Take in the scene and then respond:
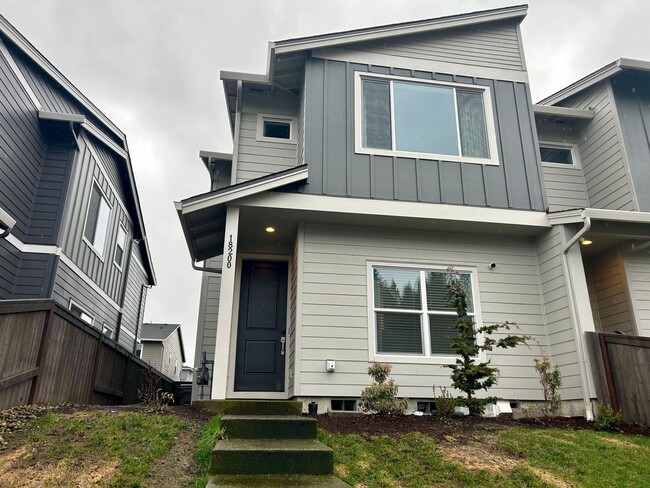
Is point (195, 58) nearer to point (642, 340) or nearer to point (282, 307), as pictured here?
point (282, 307)

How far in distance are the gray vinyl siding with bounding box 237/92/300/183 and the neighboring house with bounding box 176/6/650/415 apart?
1.6 inches

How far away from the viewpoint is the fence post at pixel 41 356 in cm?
532

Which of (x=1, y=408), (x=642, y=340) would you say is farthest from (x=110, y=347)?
(x=642, y=340)

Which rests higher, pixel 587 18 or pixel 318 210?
pixel 587 18

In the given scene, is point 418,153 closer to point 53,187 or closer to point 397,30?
point 397,30

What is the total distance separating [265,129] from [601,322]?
701cm

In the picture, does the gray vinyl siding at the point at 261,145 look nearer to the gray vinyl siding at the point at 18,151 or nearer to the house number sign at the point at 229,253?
the house number sign at the point at 229,253

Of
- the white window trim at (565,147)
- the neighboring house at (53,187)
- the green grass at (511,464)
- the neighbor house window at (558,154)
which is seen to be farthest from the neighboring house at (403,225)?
the neighboring house at (53,187)

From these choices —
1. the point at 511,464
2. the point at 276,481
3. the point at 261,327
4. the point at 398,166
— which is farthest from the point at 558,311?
the point at 276,481

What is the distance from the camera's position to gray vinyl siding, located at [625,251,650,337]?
7.75m

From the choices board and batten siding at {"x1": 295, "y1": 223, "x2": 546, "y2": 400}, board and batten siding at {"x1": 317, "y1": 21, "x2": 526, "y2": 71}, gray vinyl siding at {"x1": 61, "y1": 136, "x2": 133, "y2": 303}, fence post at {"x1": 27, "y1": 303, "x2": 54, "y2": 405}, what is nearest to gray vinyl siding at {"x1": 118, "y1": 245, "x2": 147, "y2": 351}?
gray vinyl siding at {"x1": 61, "y1": 136, "x2": 133, "y2": 303}

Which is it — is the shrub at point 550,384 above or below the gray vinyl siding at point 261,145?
below

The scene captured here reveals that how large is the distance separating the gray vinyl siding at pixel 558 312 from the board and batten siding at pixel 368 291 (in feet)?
0.41

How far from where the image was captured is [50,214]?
8820mm
